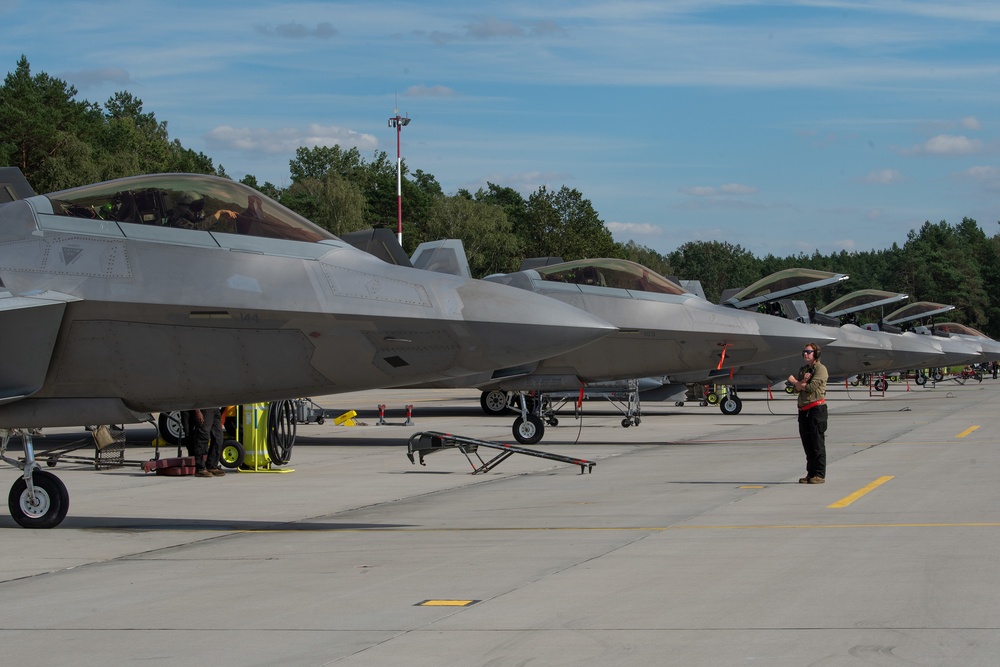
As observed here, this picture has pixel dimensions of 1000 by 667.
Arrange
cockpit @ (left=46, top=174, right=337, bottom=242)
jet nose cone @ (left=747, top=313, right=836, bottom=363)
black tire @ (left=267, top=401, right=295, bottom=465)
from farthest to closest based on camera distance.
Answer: jet nose cone @ (left=747, top=313, right=836, bottom=363) < black tire @ (left=267, top=401, right=295, bottom=465) < cockpit @ (left=46, top=174, right=337, bottom=242)

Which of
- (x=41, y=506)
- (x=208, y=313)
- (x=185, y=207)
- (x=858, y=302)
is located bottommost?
(x=41, y=506)

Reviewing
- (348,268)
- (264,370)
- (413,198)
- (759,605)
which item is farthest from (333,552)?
(413,198)

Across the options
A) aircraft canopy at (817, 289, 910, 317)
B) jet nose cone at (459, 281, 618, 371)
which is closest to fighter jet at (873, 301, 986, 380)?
aircraft canopy at (817, 289, 910, 317)

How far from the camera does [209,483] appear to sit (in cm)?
1549

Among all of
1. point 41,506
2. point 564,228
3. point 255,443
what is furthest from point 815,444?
point 564,228

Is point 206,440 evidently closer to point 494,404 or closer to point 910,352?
point 494,404

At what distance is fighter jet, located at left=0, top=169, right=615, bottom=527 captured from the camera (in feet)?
32.0

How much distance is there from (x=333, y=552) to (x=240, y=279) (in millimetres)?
2447

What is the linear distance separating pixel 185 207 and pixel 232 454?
792cm

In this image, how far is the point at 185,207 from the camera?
1005cm

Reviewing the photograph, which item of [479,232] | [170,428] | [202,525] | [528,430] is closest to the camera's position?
[202,525]

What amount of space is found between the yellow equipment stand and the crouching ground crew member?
7.56 m

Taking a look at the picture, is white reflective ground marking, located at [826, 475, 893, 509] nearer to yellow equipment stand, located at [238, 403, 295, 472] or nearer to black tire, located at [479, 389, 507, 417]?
yellow equipment stand, located at [238, 403, 295, 472]

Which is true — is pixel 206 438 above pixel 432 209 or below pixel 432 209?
below
